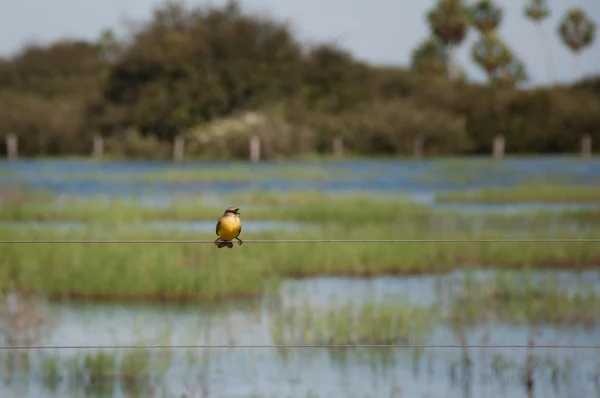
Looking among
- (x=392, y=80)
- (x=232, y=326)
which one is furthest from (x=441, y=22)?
(x=232, y=326)

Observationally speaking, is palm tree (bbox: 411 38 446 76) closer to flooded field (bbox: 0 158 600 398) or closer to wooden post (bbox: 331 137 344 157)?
wooden post (bbox: 331 137 344 157)

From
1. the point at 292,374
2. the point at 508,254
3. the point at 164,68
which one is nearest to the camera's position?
the point at 292,374

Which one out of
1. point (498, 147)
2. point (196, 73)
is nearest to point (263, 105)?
point (196, 73)

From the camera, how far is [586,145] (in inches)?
2034

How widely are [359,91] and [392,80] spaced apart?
3.75m

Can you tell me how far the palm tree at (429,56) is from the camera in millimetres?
75625

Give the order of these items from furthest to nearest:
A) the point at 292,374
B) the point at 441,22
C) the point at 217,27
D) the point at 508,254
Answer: the point at 441,22 → the point at 217,27 → the point at 508,254 → the point at 292,374

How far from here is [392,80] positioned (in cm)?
5538

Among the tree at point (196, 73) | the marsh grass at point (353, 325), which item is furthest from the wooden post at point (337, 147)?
the marsh grass at point (353, 325)

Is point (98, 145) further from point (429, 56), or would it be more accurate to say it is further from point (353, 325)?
point (353, 325)

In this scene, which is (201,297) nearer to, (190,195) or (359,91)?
(190,195)

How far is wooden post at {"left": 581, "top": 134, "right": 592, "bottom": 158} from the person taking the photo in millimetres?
51656

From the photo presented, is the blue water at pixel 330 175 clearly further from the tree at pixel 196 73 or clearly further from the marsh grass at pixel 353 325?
the marsh grass at pixel 353 325

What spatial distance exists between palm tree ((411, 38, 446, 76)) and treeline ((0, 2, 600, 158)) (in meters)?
20.0
